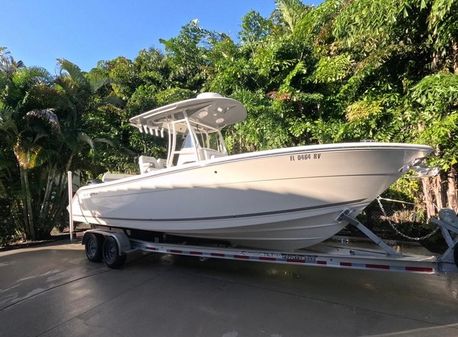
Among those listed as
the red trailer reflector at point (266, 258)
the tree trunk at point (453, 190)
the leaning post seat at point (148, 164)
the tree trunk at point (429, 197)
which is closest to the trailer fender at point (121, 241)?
the leaning post seat at point (148, 164)

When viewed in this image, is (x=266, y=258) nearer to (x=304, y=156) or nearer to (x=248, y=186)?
(x=248, y=186)

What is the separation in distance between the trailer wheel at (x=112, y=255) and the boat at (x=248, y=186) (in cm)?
39

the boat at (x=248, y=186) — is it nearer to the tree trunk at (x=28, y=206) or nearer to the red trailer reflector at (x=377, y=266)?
the red trailer reflector at (x=377, y=266)

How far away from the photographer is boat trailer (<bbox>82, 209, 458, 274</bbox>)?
3964 millimetres

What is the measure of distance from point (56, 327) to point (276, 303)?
2.64 meters

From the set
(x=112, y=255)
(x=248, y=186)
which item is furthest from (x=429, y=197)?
(x=112, y=255)

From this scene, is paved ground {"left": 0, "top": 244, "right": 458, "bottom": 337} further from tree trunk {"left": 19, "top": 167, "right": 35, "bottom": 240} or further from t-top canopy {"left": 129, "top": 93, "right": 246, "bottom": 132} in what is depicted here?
tree trunk {"left": 19, "top": 167, "right": 35, "bottom": 240}

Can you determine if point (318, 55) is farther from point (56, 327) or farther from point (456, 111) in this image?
point (56, 327)

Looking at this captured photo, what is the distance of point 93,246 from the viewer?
7113 millimetres

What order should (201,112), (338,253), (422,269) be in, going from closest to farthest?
(422,269)
(338,253)
(201,112)

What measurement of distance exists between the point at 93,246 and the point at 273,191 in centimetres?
428

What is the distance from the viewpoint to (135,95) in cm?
1309

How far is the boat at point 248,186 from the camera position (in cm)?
432

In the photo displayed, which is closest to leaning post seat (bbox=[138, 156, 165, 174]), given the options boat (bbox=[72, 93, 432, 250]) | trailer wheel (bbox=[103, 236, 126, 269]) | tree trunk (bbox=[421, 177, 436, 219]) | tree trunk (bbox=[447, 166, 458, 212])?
boat (bbox=[72, 93, 432, 250])
